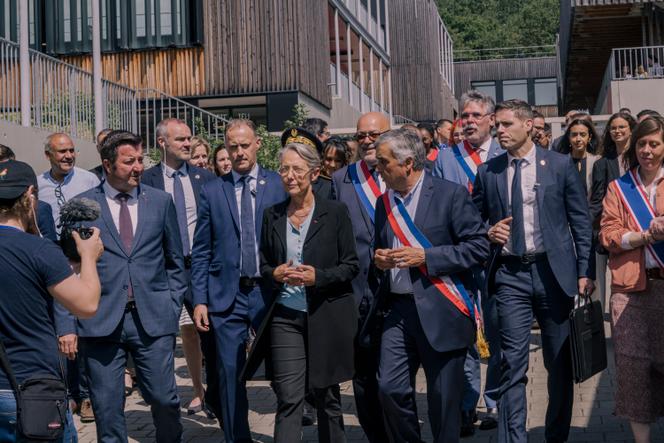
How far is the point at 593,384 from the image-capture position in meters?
8.60

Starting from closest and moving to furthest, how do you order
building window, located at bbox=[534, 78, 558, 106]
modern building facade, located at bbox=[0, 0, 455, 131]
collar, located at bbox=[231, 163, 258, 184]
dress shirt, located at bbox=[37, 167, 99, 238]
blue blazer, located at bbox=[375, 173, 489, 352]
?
blue blazer, located at bbox=[375, 173, 489, 352]
collar, located at bbox=[231, 163, 258, 184]
dress shirt, located at bbox=[37, 167, 99, 238]
modern building facade, located at bbox=[0, 0, 455, 131]
building window, located at bbox=[534, 78, 558, 106]

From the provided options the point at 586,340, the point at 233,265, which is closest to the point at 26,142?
the point at 233,265

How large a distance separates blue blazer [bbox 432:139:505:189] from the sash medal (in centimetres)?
177

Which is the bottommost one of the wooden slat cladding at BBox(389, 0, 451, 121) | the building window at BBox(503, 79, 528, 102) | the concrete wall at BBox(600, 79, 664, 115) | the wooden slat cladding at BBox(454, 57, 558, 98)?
the concrete wall at BBox(600, 79, 664, 115)

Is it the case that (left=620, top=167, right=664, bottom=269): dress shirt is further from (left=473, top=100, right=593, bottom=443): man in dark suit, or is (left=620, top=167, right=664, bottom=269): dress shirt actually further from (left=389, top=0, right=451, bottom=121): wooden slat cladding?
(left=389, top=0, right=451, bottom=121): wooden slat cladding

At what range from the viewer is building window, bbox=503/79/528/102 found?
66.2m

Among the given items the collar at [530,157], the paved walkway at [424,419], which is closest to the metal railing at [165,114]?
the paved walkway at [424,419]

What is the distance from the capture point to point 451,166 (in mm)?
7672

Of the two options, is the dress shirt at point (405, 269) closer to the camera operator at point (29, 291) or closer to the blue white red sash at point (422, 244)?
the blue white red sash at point (422, 244)

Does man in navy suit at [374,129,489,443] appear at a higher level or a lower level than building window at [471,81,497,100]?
lower

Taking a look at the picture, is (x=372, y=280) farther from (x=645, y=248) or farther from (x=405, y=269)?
(x=645, y=248)

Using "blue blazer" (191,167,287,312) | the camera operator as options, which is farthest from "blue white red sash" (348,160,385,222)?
the camera operator

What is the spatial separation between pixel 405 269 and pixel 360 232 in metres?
0.85

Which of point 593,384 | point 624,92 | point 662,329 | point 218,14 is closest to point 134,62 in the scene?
point 218,14
